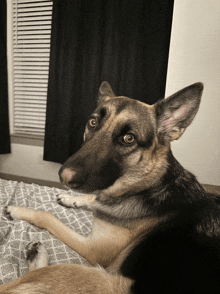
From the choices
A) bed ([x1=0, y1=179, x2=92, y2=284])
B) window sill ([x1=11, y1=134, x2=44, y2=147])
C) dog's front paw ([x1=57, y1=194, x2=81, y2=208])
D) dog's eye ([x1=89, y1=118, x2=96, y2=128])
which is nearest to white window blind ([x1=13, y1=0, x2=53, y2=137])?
window sill ([x1=11, y1=134, x2=44, y2=147])

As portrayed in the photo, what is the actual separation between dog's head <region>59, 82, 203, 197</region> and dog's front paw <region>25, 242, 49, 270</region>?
546 mm

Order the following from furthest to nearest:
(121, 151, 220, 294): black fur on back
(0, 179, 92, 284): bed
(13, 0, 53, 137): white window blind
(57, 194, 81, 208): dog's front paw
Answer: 1. (13, 0, 53, 137): white window blind
2. (57, 194, 81, 208): dog's front paw
3. (0, 179, 92, 284): bed
4. (121, 151, 220, 294): black fur on back

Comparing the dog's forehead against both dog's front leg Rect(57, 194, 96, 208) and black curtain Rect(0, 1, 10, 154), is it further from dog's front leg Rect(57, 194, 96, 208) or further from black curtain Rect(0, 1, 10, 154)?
black curtain Rect(0, 1, 10, 154)

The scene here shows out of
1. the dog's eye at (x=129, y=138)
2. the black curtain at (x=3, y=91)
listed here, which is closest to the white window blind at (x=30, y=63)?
the black curtain at (x=3, y=91)

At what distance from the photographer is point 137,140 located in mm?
1349

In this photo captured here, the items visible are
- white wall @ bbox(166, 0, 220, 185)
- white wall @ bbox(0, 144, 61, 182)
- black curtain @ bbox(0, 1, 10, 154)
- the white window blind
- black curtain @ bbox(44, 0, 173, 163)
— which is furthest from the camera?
white wall @ bbox(0, 144, 61, 182)

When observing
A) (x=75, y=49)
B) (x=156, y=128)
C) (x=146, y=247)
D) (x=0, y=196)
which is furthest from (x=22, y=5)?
(x=146, y=247)

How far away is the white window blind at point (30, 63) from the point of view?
141 inches

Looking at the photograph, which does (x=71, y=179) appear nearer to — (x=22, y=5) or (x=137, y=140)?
(x=137, y=140)

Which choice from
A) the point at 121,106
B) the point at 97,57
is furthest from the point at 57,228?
the point at 97,57

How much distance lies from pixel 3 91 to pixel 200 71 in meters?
3.43

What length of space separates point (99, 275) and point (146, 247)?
300 millimetres

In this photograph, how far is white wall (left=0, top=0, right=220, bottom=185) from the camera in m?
2.66

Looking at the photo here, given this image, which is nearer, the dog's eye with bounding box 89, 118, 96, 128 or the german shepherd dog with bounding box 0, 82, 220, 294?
the german shepherd dog with bounding box 0, 82, 220, 294
